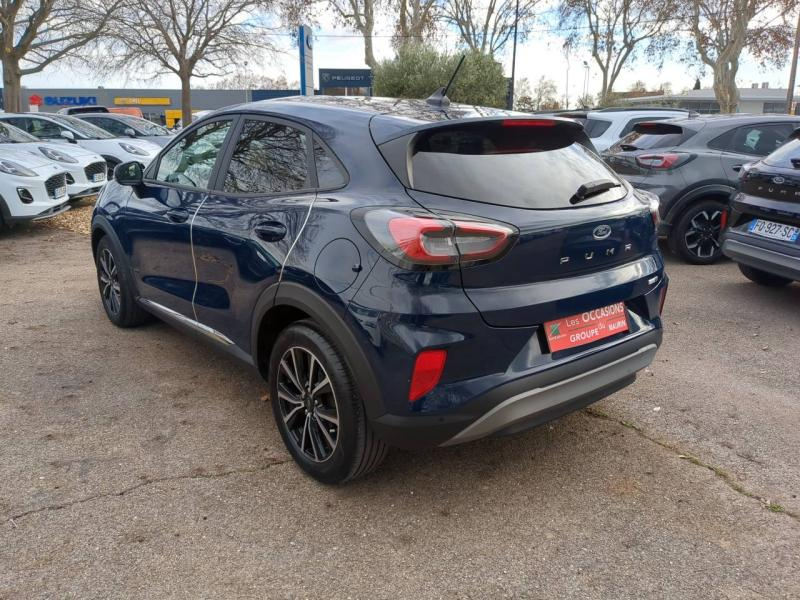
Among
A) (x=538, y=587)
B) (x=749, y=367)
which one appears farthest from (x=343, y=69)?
(x=538, y=587)

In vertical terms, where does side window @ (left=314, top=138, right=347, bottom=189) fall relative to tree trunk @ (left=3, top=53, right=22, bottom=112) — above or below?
below

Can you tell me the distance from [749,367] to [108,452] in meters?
3.89

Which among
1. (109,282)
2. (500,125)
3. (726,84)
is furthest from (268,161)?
(726,84)

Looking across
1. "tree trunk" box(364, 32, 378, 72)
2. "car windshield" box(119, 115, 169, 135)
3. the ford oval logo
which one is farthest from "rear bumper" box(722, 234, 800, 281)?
"tree trunk" box(364, 32, 378, 72)

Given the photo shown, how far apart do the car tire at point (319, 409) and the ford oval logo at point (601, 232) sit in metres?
1.18

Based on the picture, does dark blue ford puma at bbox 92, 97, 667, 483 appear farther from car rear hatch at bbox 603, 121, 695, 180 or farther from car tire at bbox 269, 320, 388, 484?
car rear hatch at bbox 603, 121, 695, 180

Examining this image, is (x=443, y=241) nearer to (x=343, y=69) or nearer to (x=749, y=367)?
(x=749, y=367)

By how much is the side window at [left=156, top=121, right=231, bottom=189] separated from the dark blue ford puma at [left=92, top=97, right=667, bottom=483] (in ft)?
0.63

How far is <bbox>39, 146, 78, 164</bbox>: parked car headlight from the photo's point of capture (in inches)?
422

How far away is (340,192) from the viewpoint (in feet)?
9.09

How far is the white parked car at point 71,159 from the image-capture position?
10.5 m

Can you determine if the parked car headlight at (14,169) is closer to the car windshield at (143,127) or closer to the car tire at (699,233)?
the car windshield at (143,127)

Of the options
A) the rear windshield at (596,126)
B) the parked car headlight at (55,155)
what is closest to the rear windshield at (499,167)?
the rear windshield at (596,126)

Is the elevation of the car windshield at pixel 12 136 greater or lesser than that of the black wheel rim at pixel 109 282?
greater
